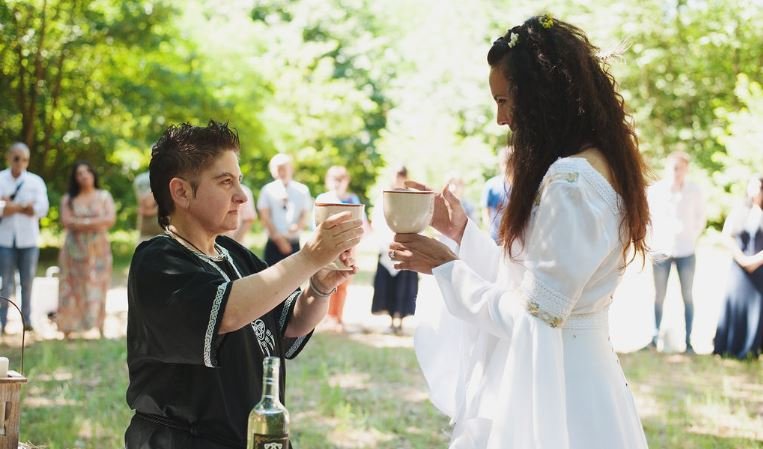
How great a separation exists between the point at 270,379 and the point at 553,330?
0.82 m

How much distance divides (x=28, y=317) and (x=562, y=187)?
8160 mm

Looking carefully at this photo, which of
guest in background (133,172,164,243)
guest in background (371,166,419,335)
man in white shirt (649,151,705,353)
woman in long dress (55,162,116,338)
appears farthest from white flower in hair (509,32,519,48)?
guest in background (371,166,419,335)

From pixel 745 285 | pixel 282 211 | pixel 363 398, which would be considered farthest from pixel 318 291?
pixel 745 285

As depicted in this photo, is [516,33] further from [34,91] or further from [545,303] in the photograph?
[34,91]

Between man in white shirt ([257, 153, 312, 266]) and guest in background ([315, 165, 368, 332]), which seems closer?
man in white shirt ([257, 153, 312, 266])

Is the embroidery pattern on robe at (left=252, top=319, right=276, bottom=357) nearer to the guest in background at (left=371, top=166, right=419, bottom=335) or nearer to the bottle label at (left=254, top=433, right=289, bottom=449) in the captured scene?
the bottle label at (left=254, top=433, right=289, bottom=449)

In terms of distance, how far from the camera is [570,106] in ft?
7.25

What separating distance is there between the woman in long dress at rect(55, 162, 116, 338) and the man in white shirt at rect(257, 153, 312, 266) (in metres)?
1.62

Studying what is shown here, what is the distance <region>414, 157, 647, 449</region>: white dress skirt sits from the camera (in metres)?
2.07

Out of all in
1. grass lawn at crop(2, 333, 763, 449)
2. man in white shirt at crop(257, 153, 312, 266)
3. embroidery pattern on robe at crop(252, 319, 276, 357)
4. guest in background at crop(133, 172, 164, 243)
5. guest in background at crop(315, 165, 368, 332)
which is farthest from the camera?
guest in background at crop(315, 165, 368, 332)

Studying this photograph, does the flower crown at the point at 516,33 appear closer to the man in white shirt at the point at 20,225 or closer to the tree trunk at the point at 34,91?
the man in white shirt at the point at 20,225

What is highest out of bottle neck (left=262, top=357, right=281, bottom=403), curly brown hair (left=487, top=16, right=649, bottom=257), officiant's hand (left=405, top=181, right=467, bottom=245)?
curly brown hair (left=487, top=16, right=649, bottom=257)

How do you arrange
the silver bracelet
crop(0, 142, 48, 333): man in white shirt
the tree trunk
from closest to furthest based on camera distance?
the silver bracelet < crop(0, 142, 48, 333): man in white shirt < the tree trunk

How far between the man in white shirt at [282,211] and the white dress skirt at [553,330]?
680cm
